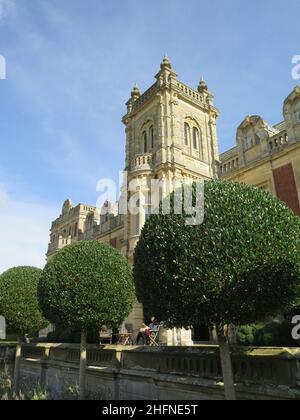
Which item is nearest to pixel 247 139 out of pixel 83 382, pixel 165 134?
pixel 165 134

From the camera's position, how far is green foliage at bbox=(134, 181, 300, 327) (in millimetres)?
6516

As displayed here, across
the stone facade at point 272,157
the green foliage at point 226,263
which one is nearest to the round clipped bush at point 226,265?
the green foliage at point 226,263

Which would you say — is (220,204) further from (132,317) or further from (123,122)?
(123,122)

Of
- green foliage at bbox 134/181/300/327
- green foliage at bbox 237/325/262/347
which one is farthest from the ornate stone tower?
green foliage at bbox 134/181/300/327

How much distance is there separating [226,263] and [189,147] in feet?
68.8

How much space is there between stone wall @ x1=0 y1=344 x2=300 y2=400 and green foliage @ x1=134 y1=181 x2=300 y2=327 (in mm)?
1138

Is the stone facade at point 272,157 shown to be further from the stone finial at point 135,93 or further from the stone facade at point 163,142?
the stone finial at point 135,93

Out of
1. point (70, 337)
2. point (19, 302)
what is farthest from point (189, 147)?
point (19, 302)

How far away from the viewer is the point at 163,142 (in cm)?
2470

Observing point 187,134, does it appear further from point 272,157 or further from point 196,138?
point 272,157

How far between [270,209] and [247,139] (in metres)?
A: 13.5

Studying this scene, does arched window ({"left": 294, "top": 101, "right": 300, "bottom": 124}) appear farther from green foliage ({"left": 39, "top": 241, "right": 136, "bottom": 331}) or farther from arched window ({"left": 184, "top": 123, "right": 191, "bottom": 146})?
green foliage ({"left": 39, "top": 241, "right": 136, "bottom": 331})

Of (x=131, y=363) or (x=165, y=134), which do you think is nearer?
(x=131, y=363)

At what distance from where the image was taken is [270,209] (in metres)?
7.23
